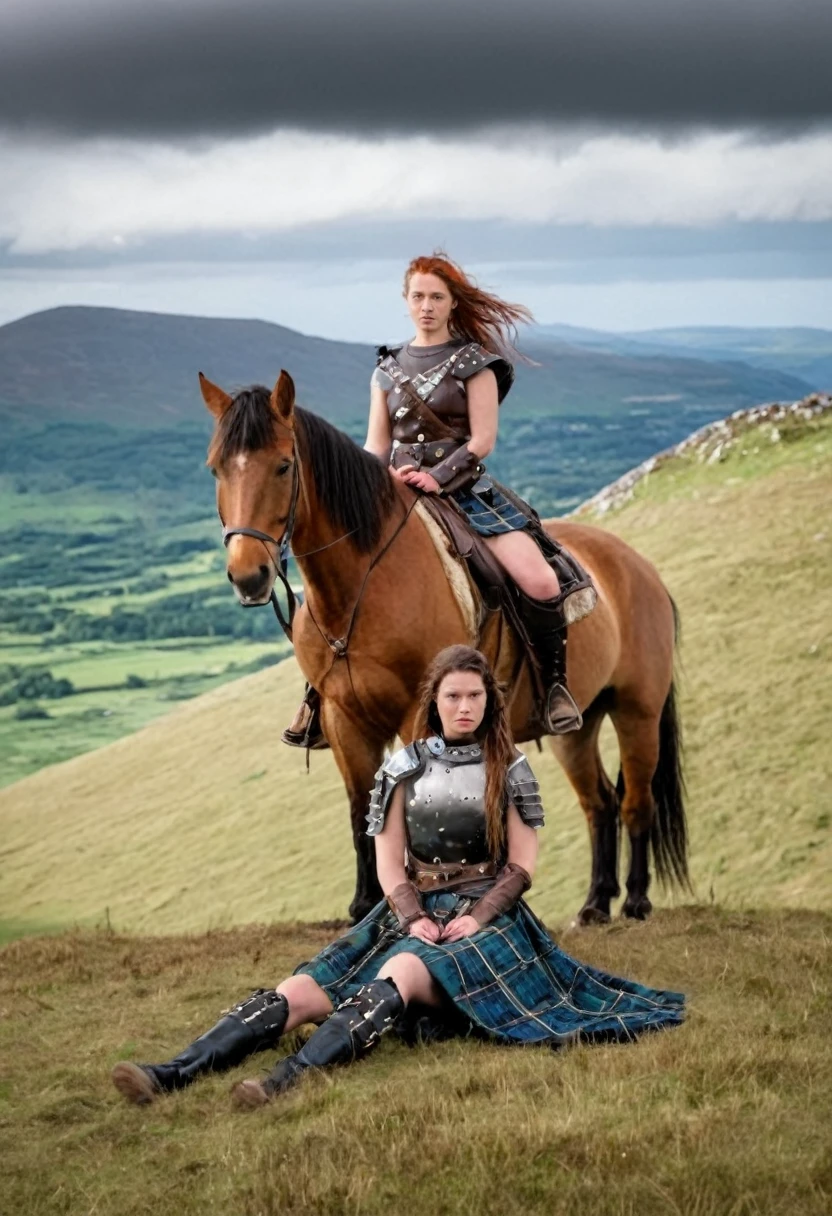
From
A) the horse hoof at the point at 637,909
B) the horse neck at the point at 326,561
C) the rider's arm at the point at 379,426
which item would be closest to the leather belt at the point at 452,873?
the horse neck at the point at 326,561

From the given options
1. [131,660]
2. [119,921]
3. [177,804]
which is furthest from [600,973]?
[131,660]

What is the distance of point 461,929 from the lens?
19.5ft

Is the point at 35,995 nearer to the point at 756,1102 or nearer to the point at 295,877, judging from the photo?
the point at 756,1102

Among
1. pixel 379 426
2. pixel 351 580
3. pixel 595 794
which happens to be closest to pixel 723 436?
pixel 595 794

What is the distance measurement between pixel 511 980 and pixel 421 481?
9.54 feet

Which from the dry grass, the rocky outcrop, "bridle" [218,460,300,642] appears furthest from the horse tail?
the rocky outcrop

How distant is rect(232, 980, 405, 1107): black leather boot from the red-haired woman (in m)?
2.84

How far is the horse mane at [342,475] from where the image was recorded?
7.36 meters

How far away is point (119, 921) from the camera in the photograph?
1680 cm

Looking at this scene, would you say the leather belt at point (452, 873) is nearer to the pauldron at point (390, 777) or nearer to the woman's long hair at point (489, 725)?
the woman's long hair at point (489, 725)

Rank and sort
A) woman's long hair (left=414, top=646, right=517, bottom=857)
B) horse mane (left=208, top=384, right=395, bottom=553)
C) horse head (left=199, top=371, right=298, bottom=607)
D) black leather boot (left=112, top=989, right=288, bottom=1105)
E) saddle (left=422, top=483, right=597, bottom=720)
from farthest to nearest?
saddle (left=422, top=483, right=597, bottom=720) → horse mane (left=208, top=384, right=395, bottom=553) → horse head (left=199, top=371, right=298, bottom=607) → woman's long hair (left=414, top=646, right=517, bottom=857) → black leather boot (left=112, top=989, right=288, bottom=1105)

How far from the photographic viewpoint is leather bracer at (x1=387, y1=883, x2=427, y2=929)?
19.7ft

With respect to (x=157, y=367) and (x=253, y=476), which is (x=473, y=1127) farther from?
(x=157, y=367)

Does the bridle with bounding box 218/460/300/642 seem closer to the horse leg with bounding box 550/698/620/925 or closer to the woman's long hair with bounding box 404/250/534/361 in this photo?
the woman's long hair with bounding box 404/250/534/361
